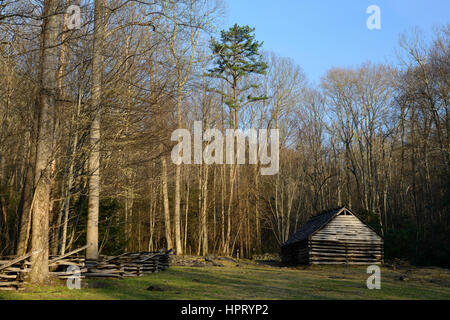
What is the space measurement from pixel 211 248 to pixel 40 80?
26178 mm

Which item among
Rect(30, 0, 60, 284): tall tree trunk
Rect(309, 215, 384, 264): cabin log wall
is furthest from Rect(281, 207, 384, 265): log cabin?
Rect(30, 0, 60, 284): tall tree trunk

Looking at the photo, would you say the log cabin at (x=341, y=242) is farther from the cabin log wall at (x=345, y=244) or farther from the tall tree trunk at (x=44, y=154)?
the tall tree trunk at (x=44, y=154)

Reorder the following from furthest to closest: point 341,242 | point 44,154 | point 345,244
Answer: point 345,244
point 341,242
point 44,154

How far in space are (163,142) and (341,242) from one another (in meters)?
15.7

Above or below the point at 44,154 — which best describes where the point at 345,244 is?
below

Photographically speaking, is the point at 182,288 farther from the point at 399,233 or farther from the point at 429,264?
the point at 399,233

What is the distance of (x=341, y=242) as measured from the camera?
2470 centimetres

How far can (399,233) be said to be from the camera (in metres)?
30.3

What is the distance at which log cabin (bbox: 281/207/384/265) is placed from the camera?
24406 mm

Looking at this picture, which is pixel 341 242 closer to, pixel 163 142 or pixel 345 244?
pixel 345 244

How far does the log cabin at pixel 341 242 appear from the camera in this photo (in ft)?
80.1

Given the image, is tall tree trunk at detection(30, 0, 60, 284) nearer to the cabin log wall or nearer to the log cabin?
the log cabin

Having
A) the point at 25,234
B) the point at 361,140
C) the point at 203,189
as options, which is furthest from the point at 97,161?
the point at 361,140

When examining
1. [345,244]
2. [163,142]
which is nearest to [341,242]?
[345,244]
